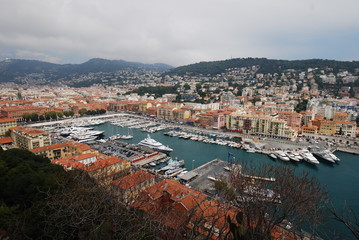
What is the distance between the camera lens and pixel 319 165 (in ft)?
50.2

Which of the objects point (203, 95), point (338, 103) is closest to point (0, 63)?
point (203, 95)

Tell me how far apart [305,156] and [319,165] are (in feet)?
3.29

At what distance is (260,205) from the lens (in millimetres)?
5820

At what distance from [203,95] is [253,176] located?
3829 cm

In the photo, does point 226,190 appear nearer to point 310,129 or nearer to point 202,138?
point 202,138

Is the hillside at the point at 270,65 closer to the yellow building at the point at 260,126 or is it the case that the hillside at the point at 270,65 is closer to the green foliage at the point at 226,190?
the yellow building at the point at 260,126

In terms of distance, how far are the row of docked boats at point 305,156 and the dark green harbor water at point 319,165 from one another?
0.36 meters

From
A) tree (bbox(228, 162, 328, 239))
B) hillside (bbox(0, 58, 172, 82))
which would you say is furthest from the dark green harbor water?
hillside (bbox(0, 58, 172, 82))

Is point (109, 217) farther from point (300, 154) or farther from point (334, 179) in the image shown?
point (300, 154)

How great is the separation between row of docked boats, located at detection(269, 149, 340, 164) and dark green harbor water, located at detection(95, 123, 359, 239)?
362 millimetres

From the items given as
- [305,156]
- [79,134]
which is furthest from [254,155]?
[79,134]

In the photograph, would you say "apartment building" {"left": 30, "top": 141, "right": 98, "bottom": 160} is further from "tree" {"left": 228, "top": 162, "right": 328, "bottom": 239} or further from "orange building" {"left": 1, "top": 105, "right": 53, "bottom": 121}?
"orange building" {"left": 1, "top": 105, "right": 53, "bottom": 121}

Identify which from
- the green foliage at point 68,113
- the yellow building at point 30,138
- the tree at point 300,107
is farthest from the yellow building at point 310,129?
the green foliage at point 68,113

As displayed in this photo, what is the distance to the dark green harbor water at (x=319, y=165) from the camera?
35.8ft
